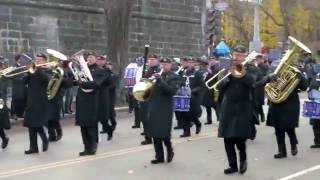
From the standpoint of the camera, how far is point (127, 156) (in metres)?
10.9

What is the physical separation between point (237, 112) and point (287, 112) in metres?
1.70

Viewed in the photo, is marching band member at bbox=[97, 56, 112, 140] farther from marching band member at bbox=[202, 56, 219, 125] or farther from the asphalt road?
marching band member at bbox=[202, 56, 219, 125]

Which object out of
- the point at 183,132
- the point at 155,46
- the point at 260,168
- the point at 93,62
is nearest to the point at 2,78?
the point at 93,62

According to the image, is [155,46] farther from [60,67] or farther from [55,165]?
[55,165]

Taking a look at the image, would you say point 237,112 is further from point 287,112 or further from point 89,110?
point 89,110

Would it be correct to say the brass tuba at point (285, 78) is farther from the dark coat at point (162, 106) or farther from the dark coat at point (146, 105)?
the dark coat at point (146, 105)

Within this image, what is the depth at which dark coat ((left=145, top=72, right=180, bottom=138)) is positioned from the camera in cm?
1002

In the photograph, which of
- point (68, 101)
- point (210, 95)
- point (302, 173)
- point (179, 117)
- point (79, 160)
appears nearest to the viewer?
point (302, 173)

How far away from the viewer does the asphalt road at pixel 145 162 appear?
9.16 meters

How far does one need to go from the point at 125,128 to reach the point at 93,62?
4.55 meters

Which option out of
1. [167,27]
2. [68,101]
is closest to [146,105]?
[68,101]

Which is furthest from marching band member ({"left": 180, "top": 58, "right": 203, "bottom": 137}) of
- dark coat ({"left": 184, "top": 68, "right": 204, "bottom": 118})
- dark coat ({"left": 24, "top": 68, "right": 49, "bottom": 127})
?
dark coat ({"left": 24, "top": 68, "right": 49, "bottom": 127})

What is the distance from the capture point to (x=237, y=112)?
9.20m

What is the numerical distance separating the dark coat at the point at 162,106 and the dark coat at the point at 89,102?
42.5 inches
